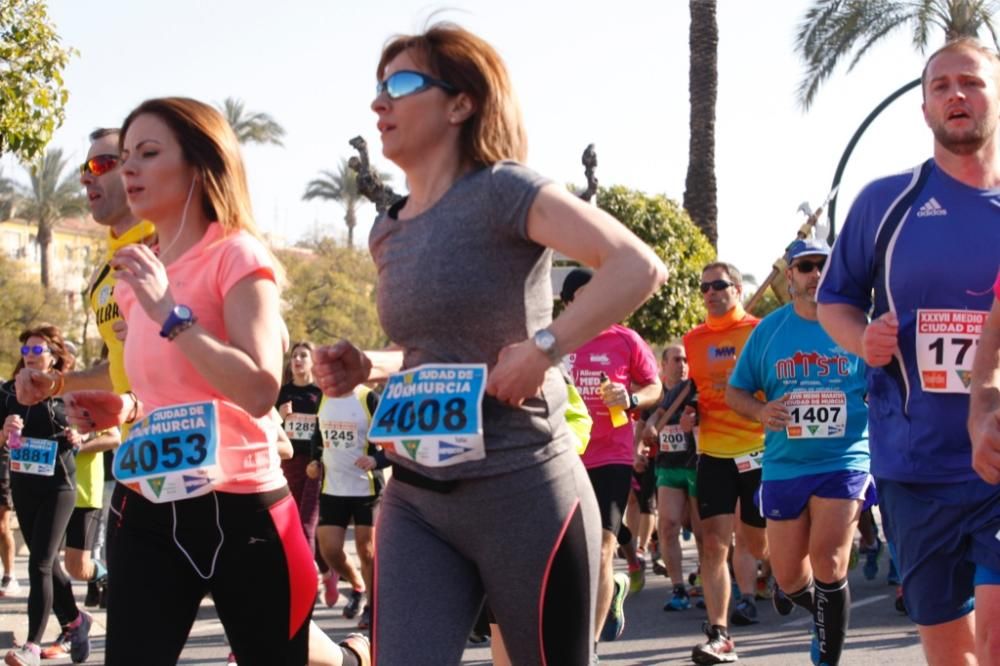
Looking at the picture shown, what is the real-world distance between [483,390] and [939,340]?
5.08 feet

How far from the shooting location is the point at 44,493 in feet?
31.9

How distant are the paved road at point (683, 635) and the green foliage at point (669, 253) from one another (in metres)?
13.2

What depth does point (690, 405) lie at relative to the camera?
10617mm

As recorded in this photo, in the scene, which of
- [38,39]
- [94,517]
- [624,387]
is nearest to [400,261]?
[624,387]

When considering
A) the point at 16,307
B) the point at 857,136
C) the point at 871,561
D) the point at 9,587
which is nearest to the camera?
the point at 9,587

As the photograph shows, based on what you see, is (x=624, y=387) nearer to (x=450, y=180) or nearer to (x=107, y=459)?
(x=450, y=180)

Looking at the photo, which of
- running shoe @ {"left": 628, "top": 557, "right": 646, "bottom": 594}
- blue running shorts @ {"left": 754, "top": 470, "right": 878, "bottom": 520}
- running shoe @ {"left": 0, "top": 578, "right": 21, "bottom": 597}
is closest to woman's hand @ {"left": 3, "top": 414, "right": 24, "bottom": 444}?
running shoe @ {"left": 0, "top": 578, "right": 21, "bottom": 597}

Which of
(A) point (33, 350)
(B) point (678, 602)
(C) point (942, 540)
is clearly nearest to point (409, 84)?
(C) point (942, 540)

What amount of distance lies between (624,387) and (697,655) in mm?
1621

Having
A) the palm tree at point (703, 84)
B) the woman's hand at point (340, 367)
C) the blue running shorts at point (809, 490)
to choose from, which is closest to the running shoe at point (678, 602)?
the blue running shorts at point (809, 490)

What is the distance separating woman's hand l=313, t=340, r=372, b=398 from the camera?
3.77 meters

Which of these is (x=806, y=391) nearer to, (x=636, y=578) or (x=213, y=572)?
(x=213, y=572)

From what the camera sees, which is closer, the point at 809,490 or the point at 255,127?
the point at 809,490

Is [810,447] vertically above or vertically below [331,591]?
above
